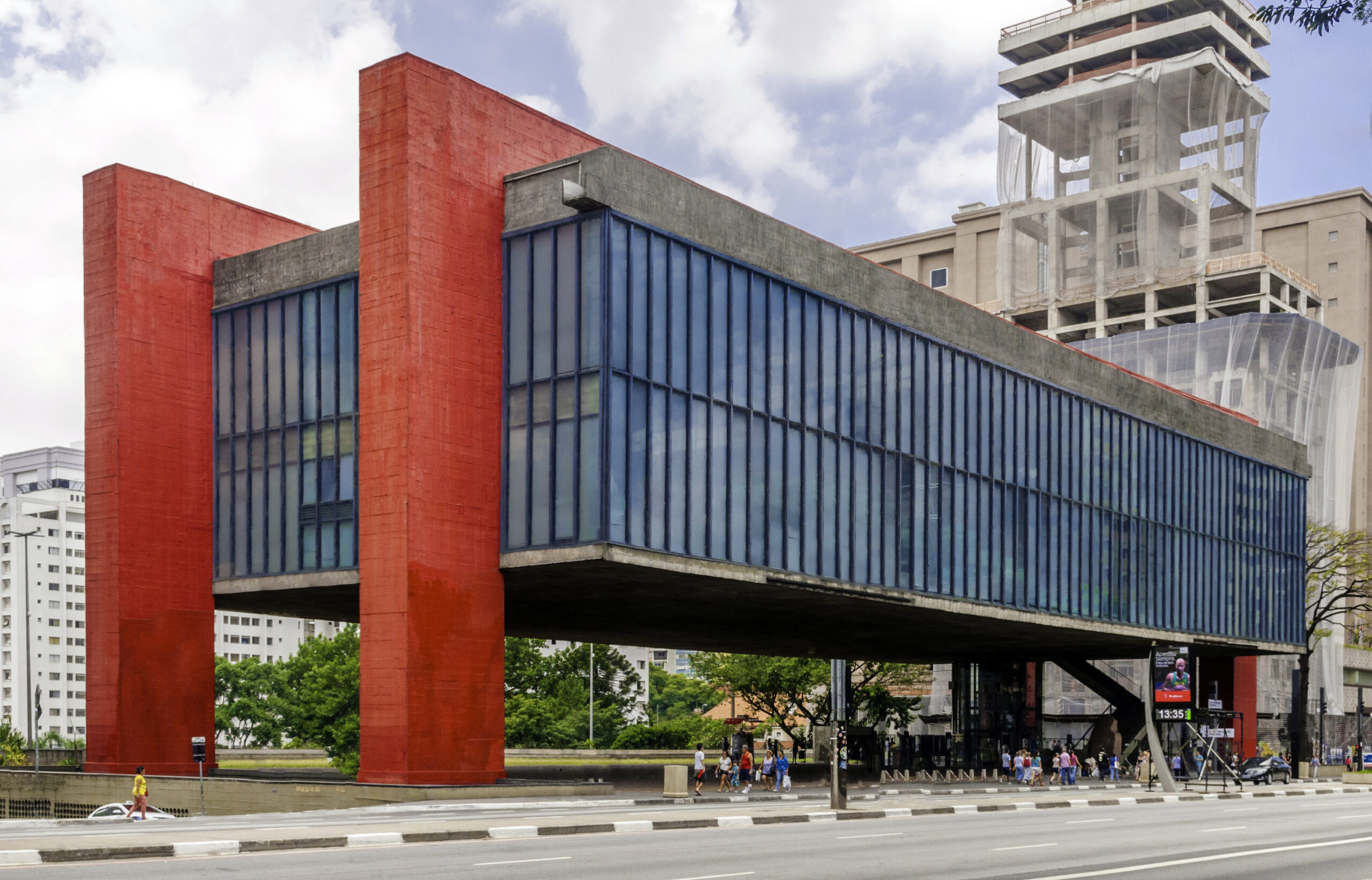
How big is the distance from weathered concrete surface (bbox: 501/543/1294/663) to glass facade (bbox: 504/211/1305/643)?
56 centimetres

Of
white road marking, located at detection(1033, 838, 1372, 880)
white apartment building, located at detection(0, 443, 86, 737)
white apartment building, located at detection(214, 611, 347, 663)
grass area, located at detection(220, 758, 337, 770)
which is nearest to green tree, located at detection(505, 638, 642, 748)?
grass area, located at detection(220, 758, 337, 770)

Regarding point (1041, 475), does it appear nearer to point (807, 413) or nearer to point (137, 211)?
point (807, 413)

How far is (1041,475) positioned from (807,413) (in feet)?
53.0

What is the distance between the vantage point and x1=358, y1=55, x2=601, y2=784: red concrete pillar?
117ft

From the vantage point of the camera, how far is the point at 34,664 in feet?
573

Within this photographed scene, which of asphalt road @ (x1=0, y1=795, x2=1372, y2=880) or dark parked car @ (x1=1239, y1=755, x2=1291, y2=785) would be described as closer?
asphalt road @ (x1=0, y1=795, x2=1372, y2=880)

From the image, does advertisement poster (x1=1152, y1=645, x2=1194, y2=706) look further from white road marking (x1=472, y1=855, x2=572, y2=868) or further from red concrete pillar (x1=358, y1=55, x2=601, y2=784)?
white road marking (x1=472, y1=855, x2=572, y2=868)

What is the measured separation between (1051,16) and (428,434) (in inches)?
4331

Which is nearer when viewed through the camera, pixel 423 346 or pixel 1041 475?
pixel 423 346

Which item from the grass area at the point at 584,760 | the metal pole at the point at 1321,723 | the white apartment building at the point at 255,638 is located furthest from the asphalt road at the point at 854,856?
the white apartment building at the point at 255,638

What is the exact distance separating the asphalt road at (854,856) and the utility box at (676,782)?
22.1ft

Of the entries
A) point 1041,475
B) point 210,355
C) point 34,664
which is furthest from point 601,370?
point 34,664

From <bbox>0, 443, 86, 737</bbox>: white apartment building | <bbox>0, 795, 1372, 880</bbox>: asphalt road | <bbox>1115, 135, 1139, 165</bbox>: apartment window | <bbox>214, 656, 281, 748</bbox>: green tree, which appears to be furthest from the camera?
<bbox>0, 443, 86, 737</bbox>: white apartment building

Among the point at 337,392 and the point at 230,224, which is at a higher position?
the point at 230,224
